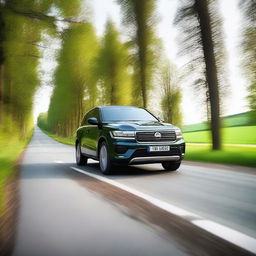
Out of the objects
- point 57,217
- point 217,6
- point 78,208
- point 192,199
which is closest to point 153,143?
point 192,199

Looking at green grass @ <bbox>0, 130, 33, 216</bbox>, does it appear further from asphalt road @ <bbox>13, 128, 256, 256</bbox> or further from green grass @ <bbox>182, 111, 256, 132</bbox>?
green grass @ <bbox>182, 111, 256, 132</bbox>

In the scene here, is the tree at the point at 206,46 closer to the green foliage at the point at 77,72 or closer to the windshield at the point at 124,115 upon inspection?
the green foliage at the point at 77,72

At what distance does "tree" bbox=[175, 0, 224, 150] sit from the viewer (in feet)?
48.0

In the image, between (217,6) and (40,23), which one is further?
(217,6)

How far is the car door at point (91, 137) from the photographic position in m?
9.66

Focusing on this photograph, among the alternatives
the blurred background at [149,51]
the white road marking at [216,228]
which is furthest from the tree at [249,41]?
the white road marking at [216,228]

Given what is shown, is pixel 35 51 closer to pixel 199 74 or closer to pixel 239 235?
pixel 199 74

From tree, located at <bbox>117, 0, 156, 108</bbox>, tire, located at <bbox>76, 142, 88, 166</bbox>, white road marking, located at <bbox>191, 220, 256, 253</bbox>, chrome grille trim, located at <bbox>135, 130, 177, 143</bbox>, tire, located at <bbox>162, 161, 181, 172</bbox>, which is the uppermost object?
tree, located at <bbox>117, 0, 156, 108</bbox>

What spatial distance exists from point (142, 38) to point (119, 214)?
19.6m

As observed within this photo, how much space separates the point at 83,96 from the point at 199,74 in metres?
28.9

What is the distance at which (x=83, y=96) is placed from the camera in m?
43.1

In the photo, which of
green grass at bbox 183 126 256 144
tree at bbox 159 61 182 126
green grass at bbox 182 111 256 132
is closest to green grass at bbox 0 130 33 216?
green grass at bbox 182 111 256 132

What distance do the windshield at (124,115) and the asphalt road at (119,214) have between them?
236cm

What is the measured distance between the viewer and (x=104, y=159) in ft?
29.2
